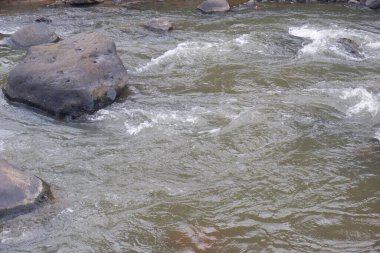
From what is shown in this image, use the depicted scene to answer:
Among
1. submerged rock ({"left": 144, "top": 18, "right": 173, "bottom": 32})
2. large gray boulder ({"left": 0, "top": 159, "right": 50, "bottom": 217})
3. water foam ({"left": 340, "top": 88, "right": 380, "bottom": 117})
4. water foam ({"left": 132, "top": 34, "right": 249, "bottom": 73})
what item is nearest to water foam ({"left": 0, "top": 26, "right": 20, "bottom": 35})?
submerged rock ({"left": 144, "top": 18, "right": 173, "bottom": 32})

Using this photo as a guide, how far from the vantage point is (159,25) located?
1202 cm

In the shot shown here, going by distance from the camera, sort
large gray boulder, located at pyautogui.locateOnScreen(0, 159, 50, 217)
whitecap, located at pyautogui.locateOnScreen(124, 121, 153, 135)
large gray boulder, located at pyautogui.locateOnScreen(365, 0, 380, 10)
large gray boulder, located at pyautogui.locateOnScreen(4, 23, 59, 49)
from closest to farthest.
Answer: large gray boulder, located at pyautogui.locateOnScreen(0, 159, 50, 217) < whitecap, located at pyautogui.locateOnScreen(124, 121, 153, 135) < large gray boulder, located at pyautogui.locateOnScreen(4, 23, 59, 49) < large gray boulder, located at pyautogui.locateOnScreen(365, 0, 380, 10)

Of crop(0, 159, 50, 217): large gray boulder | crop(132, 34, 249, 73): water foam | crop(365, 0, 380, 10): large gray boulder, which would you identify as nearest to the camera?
crop(0, 159, 50, 217): large gray boulder

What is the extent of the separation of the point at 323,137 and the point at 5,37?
310 inches

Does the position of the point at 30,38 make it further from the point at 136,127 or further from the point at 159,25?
the point at 136,127

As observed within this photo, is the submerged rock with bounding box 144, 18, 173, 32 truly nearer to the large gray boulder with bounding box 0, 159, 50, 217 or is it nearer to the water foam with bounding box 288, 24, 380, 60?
the water foam with bounding box 288, 24, 380, 60

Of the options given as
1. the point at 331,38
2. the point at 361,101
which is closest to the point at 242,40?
the point at 331,38

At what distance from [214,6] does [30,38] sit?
5022 mm

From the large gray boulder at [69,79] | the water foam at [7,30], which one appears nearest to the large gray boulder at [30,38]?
the water foam at [7,30]

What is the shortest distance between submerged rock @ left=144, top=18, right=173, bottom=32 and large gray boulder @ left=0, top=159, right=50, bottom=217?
22.6 ft

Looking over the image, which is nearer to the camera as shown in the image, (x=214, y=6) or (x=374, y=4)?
(x=374, y=4)

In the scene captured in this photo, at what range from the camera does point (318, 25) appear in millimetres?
12055

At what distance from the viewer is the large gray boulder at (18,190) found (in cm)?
527

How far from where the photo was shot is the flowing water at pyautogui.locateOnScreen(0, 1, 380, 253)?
5.13 m
